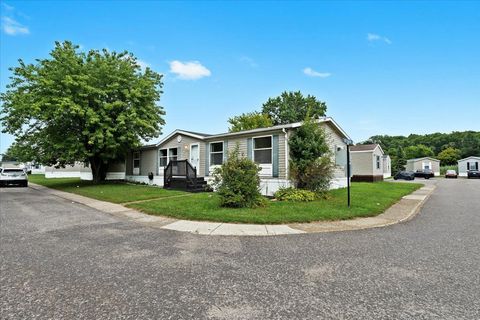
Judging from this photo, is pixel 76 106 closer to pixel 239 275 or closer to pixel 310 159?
pixel 310 159

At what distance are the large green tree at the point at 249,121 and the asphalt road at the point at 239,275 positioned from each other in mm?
28015

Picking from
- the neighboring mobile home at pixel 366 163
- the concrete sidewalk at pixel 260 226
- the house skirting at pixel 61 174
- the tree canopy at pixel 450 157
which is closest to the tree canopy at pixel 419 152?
the tree canopy at pixel 450 157

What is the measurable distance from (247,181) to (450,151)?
69627mm

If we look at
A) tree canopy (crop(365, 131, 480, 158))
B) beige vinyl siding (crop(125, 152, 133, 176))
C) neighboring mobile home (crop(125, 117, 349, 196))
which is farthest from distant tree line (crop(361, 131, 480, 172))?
beige vinyl siding (crop(125, 152, 133, 176))

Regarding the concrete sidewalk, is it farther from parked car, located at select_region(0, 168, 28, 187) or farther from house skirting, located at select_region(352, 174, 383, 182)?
parked car, located at select_region(0, 168, 28, 187)

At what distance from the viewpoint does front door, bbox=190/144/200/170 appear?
16.7 m

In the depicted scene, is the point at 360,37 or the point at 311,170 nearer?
the point at 311,170

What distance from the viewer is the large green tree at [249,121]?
34062mm

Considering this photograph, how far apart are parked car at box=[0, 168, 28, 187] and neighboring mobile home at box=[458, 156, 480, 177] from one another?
57.0m

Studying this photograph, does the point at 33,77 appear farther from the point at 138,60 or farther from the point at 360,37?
the point at 360,37

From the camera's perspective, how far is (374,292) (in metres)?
3.06

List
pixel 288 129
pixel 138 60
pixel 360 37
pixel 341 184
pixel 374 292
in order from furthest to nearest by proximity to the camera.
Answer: pixel 138 60 → pixel 341 184 → pixel 360 37 → pixel 288 129 → pixel 374 292

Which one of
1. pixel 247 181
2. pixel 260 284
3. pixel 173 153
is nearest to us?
pixel 260 284

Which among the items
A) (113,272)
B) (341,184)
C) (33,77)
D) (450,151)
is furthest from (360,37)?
(450,151)
